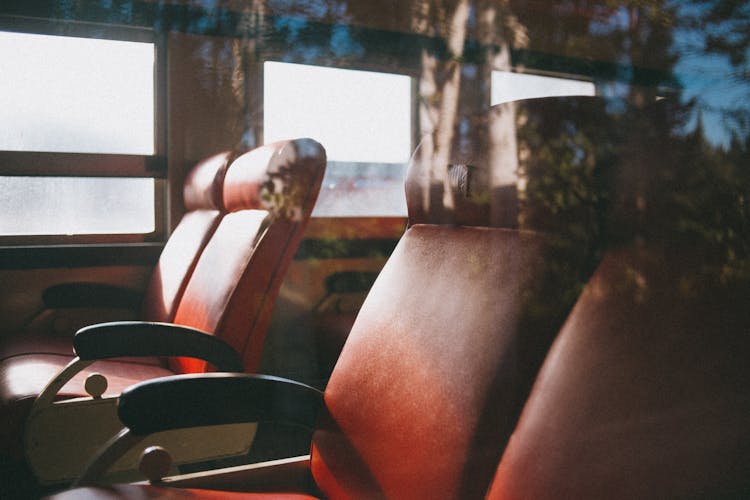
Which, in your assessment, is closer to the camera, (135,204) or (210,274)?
(210,274)

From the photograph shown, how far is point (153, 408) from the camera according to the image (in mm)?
844

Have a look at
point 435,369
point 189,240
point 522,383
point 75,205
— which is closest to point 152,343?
point 189,240

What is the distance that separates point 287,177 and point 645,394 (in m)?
0.98

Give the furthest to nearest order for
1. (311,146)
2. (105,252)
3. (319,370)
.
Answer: (319,370) < (105,252) < (311,146)

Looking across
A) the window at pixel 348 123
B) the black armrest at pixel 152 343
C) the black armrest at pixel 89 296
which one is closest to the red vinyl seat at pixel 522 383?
the black armrest at pixel 152 343

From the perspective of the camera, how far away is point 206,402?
2.85ft

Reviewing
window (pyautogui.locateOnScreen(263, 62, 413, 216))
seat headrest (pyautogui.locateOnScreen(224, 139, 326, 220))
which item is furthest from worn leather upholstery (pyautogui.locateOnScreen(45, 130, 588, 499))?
window (pyautogui.locateOnScreen(263, 62, 413, 216))

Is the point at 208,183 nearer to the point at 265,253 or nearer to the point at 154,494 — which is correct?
the point at 265,253

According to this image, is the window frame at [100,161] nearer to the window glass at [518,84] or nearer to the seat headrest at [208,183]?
the seat headrest at [208,183]

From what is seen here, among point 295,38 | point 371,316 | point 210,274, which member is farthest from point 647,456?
point 295,38

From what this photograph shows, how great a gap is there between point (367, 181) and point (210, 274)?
987 millimetres

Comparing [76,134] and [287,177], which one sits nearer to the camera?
[287,177]

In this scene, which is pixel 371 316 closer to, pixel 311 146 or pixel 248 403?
pixel 248 403

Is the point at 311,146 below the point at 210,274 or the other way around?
the other way around
